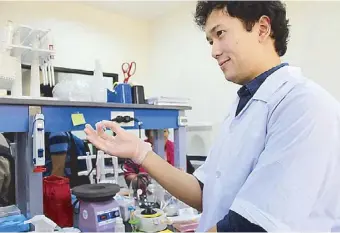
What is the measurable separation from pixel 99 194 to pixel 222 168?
0.69 metres

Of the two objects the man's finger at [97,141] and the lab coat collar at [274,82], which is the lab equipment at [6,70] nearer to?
the man's finger at [97,141]

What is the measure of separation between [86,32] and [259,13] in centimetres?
284

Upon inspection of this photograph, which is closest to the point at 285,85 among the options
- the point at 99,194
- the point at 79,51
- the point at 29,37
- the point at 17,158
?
the point at 99,194

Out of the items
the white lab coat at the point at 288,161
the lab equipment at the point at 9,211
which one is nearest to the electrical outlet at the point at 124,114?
the lab equipment at the point at 9,211

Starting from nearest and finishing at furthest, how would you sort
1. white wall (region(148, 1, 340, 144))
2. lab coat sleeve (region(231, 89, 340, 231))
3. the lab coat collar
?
lab coat sleeve (region(231, 89, 340, 231))
the lab coat collar
white wall (region(148, 1, 340, 144))

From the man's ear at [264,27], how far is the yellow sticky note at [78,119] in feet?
3.05

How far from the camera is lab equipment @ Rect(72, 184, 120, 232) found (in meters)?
1.23

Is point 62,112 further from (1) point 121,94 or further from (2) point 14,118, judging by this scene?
(1) point 121,94

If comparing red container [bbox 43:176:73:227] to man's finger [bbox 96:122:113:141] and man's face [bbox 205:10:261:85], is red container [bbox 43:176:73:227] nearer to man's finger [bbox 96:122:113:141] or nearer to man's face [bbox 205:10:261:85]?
man's finger [bbox 96:122:113:141]

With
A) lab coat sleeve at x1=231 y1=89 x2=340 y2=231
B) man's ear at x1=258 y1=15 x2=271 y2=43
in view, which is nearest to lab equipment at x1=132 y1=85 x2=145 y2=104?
man's ear at x1=258 y1=15 x2=271 y2=43

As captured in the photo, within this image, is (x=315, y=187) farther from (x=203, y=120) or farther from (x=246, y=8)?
(x=203, y=120)

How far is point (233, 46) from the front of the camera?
0.78m

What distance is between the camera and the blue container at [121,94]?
1.78 meters

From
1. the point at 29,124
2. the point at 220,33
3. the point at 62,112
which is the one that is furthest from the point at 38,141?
the point at 220,33
